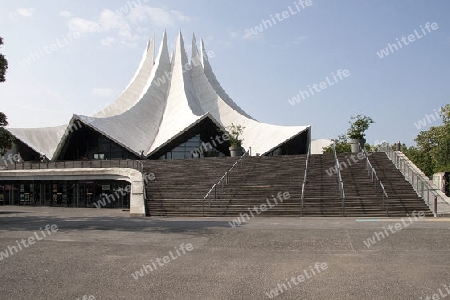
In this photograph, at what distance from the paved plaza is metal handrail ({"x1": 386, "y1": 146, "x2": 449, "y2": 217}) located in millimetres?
3908

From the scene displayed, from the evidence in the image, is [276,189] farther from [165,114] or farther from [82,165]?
[165,114]

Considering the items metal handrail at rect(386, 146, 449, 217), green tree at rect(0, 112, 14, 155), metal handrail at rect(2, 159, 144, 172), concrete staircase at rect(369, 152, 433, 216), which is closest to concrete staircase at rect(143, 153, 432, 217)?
concrete staircase at rect(369, 152, 433, 216)

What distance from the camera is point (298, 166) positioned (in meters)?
21.8

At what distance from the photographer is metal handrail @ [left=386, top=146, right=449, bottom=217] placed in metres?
15.1

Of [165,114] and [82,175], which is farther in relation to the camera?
[165,114]

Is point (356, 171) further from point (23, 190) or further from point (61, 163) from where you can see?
point (23, 190)

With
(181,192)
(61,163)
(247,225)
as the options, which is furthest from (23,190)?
(247,225)

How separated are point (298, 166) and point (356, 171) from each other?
10.5ft

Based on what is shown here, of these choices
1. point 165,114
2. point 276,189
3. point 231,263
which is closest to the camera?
point 231,263

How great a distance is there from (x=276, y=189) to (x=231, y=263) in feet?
36.4

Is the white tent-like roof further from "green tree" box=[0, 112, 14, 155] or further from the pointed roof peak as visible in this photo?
"green tree" box=[0, 112, 14, 155]

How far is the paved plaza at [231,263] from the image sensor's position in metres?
5.77

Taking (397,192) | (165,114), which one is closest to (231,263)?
(397,192)

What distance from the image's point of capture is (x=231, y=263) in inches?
290
